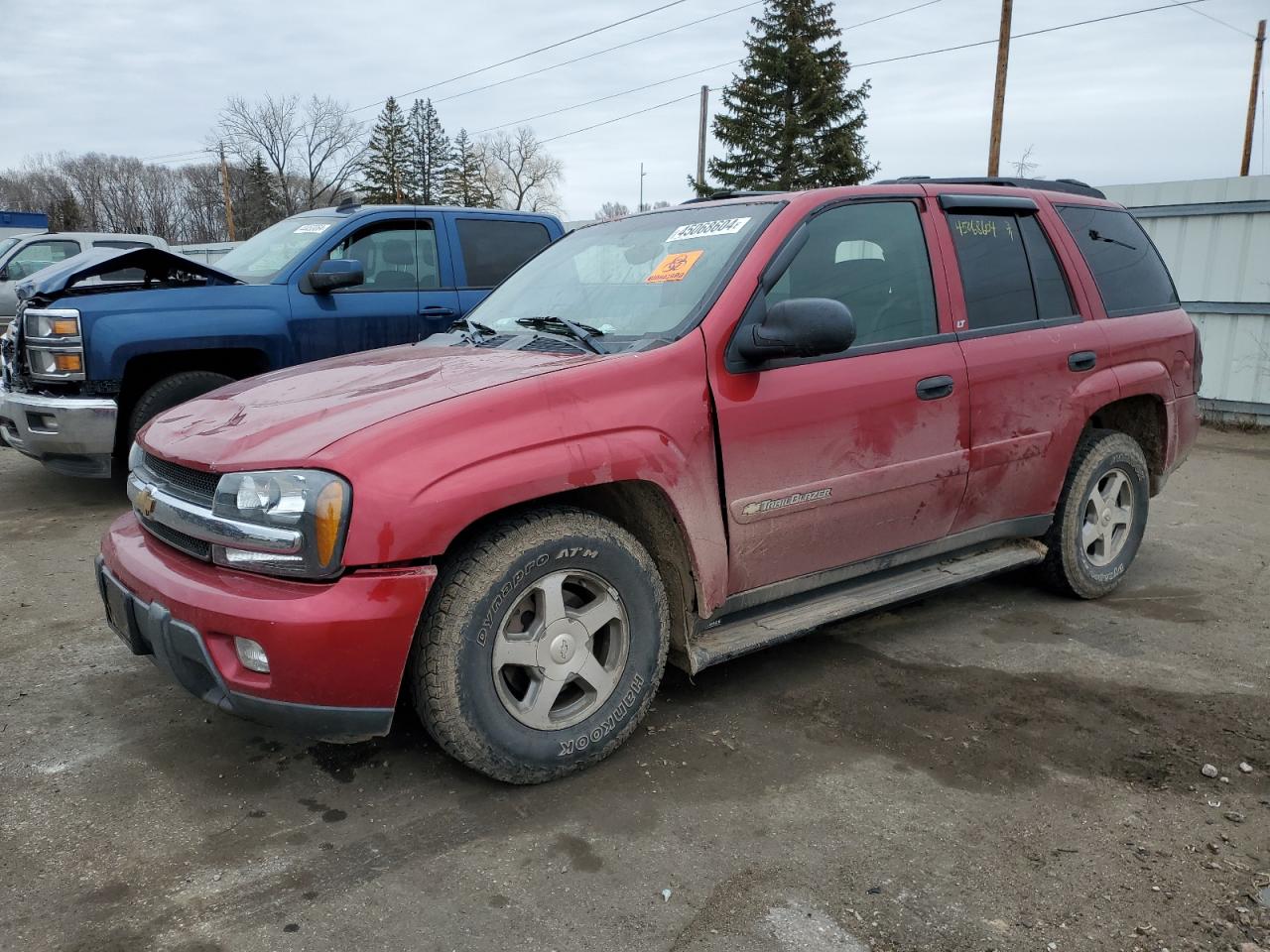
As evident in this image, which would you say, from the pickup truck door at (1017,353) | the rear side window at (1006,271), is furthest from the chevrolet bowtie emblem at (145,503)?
the rear side window at (1006,271)

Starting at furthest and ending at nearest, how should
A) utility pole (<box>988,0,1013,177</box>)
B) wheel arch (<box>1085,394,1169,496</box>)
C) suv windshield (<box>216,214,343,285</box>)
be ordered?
utility pole (<box>988,0,1013,177</box>) → suv windshield (<box>216,214,343,285</box>) → wheel arch (<box>1085,394,1169,496</box>)

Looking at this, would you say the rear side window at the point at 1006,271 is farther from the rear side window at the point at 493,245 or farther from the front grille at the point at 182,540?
the rear side window at the point at 493,245

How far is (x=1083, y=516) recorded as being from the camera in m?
4.43

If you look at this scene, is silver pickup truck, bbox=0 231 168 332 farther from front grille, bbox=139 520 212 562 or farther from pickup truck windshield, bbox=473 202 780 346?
front grille, bbox=139 520 212 562

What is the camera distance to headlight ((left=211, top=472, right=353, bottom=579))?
2.40m

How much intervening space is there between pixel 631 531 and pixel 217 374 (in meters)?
4.21

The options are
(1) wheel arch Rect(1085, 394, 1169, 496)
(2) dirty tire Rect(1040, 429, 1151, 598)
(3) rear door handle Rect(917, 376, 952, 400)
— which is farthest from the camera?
(1) wheel arch Rect(1085, 394, 1169, 496)

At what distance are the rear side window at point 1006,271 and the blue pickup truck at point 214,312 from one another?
375 centimetres

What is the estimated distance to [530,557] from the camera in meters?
2.65

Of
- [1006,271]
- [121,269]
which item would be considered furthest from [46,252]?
[1006,271]

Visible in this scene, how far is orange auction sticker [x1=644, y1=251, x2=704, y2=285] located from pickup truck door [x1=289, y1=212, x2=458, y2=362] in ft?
12.2

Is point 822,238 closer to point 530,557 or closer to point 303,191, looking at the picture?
point 530,557

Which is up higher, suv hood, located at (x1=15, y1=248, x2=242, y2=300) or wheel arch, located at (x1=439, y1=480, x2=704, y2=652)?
suv hood, located at (x1=15, y1=248, x2=242, y2=300)

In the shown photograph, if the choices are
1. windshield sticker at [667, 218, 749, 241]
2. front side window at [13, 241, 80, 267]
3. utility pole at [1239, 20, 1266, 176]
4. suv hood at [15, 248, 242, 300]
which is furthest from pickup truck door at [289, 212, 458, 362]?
utility pole at [1239, 20, 1266, 176]
